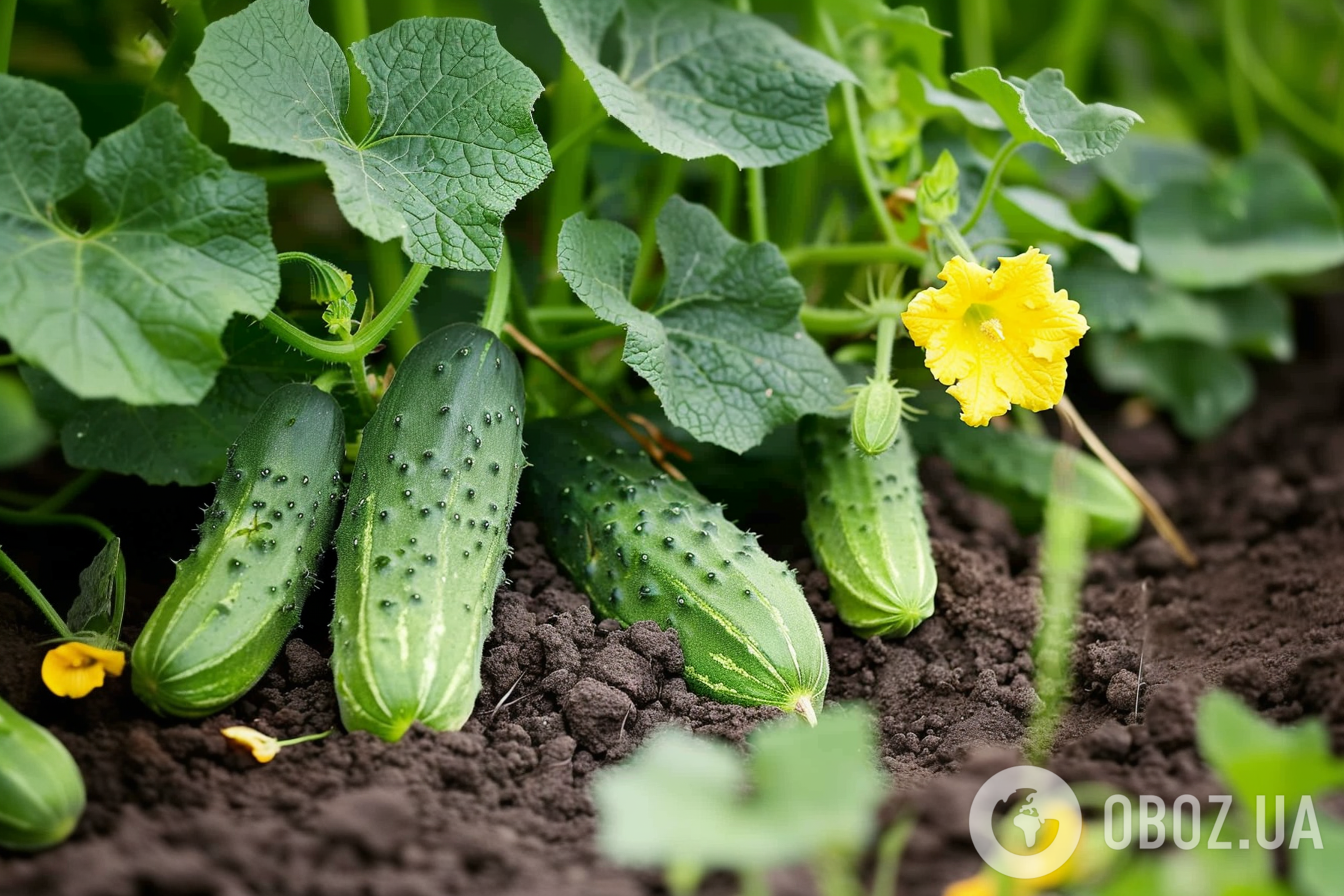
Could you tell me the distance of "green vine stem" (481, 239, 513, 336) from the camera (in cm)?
178

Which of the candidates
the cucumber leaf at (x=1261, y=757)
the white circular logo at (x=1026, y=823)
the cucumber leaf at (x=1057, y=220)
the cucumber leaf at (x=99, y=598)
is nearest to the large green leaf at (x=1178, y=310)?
the cucumber leaf at (x=1057, y=220)

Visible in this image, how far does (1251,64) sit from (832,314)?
175 cm

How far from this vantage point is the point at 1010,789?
4.08 feet

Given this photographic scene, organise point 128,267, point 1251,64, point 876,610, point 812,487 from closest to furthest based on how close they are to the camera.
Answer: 1. point 128,267
2. point 876,610
3. point 812,487
4. point 1251,64

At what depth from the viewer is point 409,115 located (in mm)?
1627

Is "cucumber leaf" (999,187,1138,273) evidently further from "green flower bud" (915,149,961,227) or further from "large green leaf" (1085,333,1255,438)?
"large green leaf" (1085,333,1255,438)

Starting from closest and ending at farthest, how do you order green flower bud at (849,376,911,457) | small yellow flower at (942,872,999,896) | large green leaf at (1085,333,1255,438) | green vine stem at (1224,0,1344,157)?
small yellow flower at (942,872,999,896) < green flower bud at (849,376,911,457) < large green leaf at (1085,333,1255,438) < green vine stem at (1224,0,1344,157)

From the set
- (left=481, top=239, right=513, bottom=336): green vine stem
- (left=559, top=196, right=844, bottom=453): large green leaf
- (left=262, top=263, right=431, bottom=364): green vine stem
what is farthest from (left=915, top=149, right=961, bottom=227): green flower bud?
(left=262, top=263, right=431, bottom=364): green vine stem

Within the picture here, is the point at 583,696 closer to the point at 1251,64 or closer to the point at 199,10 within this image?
the point at 199,10

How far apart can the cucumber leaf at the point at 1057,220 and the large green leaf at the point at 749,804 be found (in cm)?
132

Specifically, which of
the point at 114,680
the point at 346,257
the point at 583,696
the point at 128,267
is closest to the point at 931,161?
the point at 346,257

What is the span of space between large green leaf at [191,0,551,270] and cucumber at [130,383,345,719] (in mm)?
315

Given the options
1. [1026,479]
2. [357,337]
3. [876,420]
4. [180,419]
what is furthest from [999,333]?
[180,419]

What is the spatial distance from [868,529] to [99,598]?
110 centimetres
